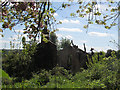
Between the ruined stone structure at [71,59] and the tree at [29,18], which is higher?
the tree at [29,18]

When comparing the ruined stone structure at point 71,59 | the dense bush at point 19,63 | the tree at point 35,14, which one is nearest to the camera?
the tree at point 35,14

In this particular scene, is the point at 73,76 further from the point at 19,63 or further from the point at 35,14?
the point at 35,14

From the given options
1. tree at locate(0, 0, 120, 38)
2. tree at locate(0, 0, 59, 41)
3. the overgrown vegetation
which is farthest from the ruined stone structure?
tree at locate(0, 0, 59, 41)

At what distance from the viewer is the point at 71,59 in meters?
4.23

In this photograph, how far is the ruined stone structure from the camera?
416 centimetres

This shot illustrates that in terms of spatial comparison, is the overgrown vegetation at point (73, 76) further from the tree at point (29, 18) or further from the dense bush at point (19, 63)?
the tree at point (29, 18)

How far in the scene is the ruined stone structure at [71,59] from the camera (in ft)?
13.7

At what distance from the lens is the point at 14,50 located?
13.1 ft

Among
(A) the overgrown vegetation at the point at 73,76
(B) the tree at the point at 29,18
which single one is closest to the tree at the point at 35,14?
(B) the tree at the point at 29,18

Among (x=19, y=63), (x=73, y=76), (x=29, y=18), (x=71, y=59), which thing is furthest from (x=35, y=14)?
(x=71, y=59)

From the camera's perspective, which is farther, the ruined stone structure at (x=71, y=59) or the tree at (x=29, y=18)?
the ruined stone structure at (x=71, y=59)

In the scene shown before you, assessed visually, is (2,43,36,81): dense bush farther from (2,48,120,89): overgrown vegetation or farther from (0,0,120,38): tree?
(0,0,120,38): tree

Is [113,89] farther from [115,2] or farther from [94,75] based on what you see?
[115,2]

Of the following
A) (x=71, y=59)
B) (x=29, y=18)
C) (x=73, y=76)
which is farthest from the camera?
(x=71, y=59)
